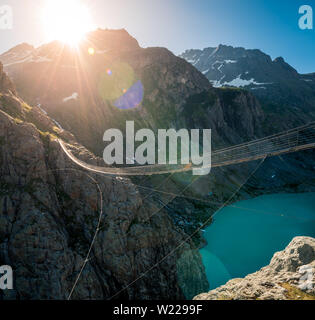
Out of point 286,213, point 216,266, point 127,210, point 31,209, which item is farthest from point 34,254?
point 286,213

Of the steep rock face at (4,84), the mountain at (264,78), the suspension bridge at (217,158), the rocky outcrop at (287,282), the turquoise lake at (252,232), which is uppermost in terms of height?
the mountain at (264,78)

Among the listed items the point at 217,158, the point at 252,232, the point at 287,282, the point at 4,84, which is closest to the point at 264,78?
the point at 217,158

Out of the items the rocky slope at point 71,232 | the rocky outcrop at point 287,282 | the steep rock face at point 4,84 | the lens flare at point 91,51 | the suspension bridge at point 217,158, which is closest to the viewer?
the rocky outcrop at point 287,282

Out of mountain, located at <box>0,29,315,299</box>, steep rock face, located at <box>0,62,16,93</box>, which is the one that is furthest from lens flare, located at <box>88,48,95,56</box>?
steep rock face, located at <box>0,62,16,93</box>

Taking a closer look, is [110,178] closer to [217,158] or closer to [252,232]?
[252,232]

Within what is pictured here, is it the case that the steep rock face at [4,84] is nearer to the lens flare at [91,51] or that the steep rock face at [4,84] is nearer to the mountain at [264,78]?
the lens flare at [91,51]

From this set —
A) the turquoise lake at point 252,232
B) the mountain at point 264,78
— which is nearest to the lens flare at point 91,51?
the turquoise lake at point 252,232
